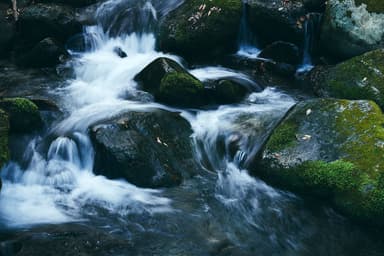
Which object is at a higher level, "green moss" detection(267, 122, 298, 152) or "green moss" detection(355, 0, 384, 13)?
"green moss" detection(355, 0, 384, 13)

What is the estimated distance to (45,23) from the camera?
11773mm

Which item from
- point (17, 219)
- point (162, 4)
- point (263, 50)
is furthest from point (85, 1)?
point (17, 219)

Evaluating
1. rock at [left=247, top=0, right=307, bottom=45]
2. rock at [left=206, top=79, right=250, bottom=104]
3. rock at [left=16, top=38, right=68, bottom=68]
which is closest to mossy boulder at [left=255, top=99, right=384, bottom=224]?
rock at [left=206, top=79, right=250, bottom=104]

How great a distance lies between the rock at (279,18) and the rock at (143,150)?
4.77 m

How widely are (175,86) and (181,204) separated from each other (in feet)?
9.90

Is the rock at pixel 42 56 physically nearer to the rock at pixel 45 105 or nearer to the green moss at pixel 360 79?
the rock at pixel 45 105

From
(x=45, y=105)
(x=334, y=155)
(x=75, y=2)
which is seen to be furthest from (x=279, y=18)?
(x=45, y=105)

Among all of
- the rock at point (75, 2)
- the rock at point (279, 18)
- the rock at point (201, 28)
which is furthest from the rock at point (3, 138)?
the rock at point (279, 18)

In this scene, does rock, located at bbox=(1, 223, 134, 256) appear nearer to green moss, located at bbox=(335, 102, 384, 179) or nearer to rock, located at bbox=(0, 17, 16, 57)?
green moss, located at bbox=(335, 102, 384, 179)

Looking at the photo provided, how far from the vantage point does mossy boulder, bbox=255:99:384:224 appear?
6488 millimetres

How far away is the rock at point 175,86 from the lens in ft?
29.9

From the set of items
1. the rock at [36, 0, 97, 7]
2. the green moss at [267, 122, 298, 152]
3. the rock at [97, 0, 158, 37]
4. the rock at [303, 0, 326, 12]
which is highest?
the rock at [303, 0, 326, 12]

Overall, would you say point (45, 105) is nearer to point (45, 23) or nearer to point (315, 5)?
point (45, 23)

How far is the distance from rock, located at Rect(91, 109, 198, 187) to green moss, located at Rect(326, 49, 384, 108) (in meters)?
3.66
